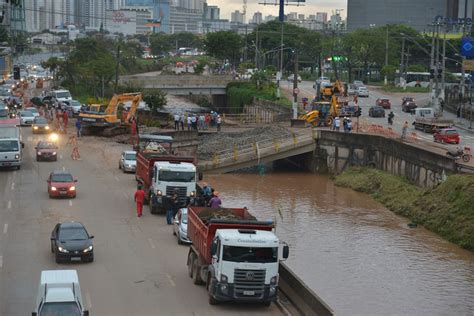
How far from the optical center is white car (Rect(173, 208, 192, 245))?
3722 cm

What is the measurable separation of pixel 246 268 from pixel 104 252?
33.4ft

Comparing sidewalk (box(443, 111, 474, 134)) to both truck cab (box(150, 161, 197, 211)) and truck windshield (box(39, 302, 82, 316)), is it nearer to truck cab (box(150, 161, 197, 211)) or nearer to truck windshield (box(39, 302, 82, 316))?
truck cab (box(150, 161, 197, 211))

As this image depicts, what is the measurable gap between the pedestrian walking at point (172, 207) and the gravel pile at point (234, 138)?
80.0 ft

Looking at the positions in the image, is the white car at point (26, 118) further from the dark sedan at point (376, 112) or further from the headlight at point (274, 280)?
the headlight at point (274, 280)

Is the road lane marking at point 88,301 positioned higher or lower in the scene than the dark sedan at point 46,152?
lower

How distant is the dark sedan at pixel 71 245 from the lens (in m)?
33.0

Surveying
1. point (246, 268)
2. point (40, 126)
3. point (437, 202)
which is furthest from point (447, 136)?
point (246, 268)

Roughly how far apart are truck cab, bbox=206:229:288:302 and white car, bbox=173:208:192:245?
32.0 feet

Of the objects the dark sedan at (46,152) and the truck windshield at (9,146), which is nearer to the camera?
the truck windshield at (9,146)

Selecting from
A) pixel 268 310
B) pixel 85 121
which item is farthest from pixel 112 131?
pixel 268 310

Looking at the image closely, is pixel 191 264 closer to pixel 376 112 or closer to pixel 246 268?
pixel 246 268

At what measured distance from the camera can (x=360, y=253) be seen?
41375 mm

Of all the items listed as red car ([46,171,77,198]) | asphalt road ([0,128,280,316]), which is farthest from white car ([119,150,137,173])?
red car ([46,171,77,198])

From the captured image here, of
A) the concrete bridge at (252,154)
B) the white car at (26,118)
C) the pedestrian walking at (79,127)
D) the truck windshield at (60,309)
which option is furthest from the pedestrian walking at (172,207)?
the white car at (26,118)
